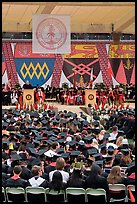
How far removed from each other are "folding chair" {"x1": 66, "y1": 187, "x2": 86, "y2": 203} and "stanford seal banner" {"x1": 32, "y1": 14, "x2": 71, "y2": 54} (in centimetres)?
1326

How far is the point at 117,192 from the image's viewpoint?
707 centimetres

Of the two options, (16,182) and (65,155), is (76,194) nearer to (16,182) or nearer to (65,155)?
(16,182)

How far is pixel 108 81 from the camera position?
108 ft

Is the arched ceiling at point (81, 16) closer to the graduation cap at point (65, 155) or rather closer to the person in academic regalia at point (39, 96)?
the person in academic regalia at point (39, 96)

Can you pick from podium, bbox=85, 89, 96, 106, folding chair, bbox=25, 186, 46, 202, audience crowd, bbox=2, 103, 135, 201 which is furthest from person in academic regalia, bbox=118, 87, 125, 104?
folding chair, bbox=25, 186, 46, 202

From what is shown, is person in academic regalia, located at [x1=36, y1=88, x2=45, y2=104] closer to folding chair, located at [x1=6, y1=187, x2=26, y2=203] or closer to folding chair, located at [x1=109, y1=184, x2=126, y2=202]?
folding chair, located at [x1=109, y1=184, x2=126, y2=202]

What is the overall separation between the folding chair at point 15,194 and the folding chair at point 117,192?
148 cm

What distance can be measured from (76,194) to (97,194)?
332 millimetres

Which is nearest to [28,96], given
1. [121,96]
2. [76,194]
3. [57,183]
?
[121,96]

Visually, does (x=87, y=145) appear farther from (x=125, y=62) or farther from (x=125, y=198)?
(x=125, y=62)

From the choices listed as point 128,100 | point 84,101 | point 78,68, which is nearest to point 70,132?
point 84,101

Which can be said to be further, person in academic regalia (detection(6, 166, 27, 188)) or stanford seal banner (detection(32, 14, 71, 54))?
stanford seal banner (detection(32, 14, 71, 54))

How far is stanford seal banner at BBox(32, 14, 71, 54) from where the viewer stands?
1952cm

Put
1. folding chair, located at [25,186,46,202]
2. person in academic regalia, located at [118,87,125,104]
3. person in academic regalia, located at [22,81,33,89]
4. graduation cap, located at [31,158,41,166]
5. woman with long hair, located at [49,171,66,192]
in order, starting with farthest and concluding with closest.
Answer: person in academic regalia, located at [22,81,33,89] → person in academic regalia, located at [118,87,125,104] → graduation cap, located at [31,158,41,166] → woman with long hair, located at [49,171,66,192] → folding chair, located at [25,186,46,202]
